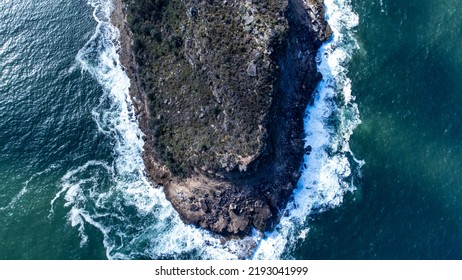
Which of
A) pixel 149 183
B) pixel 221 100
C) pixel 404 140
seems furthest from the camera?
pixel 404 140

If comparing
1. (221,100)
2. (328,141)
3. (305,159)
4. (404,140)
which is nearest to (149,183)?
(221,100)

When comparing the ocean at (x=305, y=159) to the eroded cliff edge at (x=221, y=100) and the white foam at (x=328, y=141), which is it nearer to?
the white foam at (x=328, y=141)

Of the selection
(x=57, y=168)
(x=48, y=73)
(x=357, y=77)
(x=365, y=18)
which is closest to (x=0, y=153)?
(x=57, y=168)

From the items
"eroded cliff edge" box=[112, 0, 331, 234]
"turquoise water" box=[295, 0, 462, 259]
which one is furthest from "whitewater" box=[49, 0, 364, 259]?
"turquoise water" box=[295, 0, 462, 259]

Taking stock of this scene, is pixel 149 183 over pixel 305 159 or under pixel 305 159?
over

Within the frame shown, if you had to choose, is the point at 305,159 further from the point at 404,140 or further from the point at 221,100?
the point at 221,100

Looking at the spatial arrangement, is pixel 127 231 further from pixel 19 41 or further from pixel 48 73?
pixel 19 41
